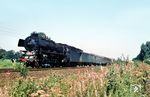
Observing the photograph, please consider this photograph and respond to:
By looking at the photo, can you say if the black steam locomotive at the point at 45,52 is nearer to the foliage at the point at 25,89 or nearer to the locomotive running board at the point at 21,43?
the locomotive running board at the point at 21,43

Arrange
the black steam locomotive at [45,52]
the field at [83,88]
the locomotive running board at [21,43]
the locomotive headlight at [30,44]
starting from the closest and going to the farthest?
1. the field at [83,88]
2. the black steam locomotive at [45,52]
3. the locomotive headlight at [30,44]
4. the locomotive running board at [21,43]

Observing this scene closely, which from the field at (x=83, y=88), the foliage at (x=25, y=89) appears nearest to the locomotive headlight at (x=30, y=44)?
the field at (x=83, y=88)

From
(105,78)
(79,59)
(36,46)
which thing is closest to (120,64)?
(105,78)

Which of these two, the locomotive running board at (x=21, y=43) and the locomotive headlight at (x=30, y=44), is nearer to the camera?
the locomotive headlight at (x=30, y=44)

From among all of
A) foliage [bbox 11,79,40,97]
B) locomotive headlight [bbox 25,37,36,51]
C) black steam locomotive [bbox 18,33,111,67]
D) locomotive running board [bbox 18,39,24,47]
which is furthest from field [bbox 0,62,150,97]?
locomotive running board [bbox 18,39,24,47]

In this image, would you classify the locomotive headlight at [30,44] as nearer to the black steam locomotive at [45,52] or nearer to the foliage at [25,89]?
the black steam locomotive at [45,52]

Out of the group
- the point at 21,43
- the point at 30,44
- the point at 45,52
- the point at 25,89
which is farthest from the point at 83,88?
the point at 21,43

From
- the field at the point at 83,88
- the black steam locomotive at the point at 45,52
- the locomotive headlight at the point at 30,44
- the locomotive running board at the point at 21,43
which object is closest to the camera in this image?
the field at the point at 83,88

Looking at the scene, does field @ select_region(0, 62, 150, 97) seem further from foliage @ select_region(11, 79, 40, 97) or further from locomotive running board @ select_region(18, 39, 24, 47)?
locomotive running board @ select_region(18, 39, 24, 47)

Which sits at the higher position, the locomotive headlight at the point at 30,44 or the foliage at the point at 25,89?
the locomotive headlight at the point at 30,44

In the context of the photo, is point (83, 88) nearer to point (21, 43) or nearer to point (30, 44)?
point (30, 44)

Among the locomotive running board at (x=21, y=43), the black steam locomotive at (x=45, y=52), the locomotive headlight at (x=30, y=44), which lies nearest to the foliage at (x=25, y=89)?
the black steam locomotive at (x=45, y=52)

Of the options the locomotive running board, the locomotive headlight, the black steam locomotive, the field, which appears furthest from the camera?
the locomotive running board

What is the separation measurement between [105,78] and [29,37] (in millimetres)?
32187
